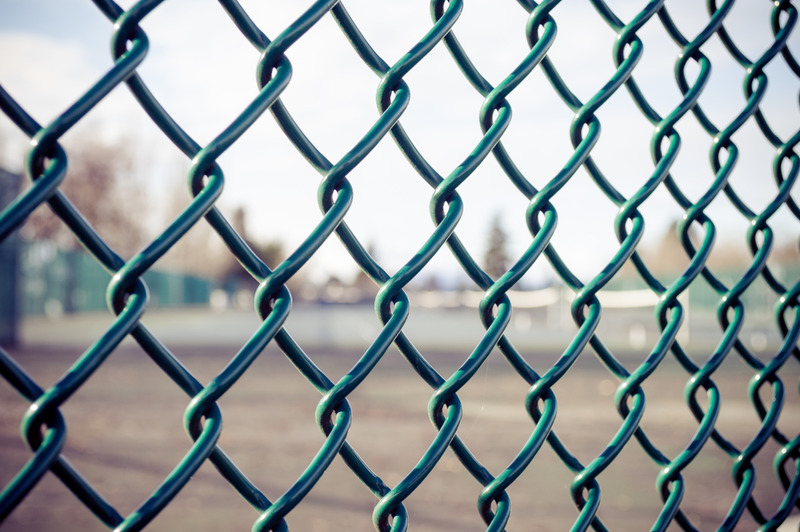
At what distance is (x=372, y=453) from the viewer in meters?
6.15

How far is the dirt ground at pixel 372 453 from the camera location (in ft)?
15.0

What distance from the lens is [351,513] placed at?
181 inches

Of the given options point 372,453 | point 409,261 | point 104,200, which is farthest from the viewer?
point 104,200

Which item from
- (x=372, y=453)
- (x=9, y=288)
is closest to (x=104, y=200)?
(x=9, y=288)

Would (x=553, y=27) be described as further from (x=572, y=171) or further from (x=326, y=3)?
(x=326, y=3)

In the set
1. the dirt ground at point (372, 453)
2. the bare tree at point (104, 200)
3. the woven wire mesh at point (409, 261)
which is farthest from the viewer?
the bare tree at point (104, 200)

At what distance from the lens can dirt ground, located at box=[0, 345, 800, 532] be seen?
457 centimetres

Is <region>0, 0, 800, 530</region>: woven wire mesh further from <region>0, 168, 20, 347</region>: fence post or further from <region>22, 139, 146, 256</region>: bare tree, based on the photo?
<region>22, 139, 146, 256</region>: bare tree

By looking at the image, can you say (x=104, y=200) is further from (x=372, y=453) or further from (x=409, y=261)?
(x=409, y=261)

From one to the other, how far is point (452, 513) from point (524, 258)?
4.10 m

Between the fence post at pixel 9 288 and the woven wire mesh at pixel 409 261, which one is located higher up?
the woven wire mesh at pixel 409 261

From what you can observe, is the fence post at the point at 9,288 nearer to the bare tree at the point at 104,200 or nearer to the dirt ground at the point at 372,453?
the dirt ground at the point at 372,453

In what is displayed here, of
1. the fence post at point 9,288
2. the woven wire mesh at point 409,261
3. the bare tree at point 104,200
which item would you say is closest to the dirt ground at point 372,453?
the woven wire mesh at point 409,261

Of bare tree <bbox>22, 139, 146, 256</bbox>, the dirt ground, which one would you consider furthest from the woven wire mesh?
bare tree <bbox>22, 139, 146, 256</bbox>
